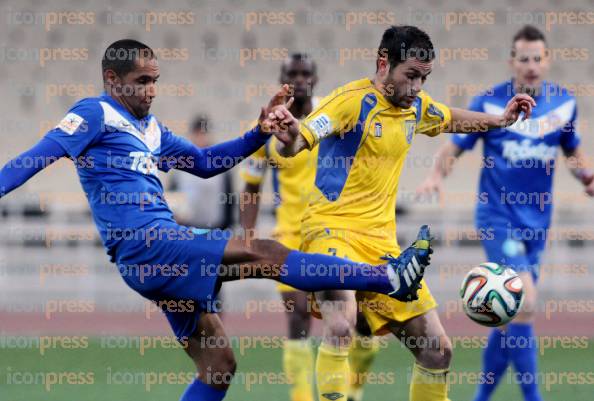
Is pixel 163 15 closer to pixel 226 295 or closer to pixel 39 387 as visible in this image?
pixel 226 295

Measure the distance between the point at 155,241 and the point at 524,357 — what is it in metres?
2.87

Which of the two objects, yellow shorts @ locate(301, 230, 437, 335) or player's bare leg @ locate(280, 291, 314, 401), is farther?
player's bare leg @ locate(280, 291, 314, 401)

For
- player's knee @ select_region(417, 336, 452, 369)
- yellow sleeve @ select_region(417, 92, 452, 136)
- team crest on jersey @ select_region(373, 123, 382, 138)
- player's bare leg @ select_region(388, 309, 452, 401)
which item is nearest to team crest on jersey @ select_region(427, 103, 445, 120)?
yellow sleeve @ select_region(417, 92, 452, 136)

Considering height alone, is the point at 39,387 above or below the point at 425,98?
below

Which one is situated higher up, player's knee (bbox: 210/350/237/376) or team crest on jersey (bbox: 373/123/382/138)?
team crest on jersey (bbox: 373/123/382/138)

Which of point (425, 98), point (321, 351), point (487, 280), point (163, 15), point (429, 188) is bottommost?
point (321, 351)

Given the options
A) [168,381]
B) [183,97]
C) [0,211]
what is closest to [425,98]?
[168,381]

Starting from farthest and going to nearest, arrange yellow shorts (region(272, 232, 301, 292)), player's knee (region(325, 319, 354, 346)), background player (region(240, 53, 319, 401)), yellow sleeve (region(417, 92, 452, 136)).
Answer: yellow shorts (region(272, 232, 301, 292)) → background player (region(240, 53, 319, 401)) → yellow sleeve (region(417, 92, 452, 136)) → player's knee (region(325, 319, 354, 346))

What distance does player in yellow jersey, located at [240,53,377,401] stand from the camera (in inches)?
277

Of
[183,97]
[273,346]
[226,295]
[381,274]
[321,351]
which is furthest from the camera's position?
[183,97]

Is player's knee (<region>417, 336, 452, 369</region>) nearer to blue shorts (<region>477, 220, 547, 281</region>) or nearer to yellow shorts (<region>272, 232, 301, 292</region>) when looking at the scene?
blue shorts (<region>477, 220, 547, 281</region>)

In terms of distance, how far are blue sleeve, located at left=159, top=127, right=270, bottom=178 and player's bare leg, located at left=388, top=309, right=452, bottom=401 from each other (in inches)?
46.2

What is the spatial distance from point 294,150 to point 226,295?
29.4 feet

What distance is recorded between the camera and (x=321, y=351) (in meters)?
5.32
